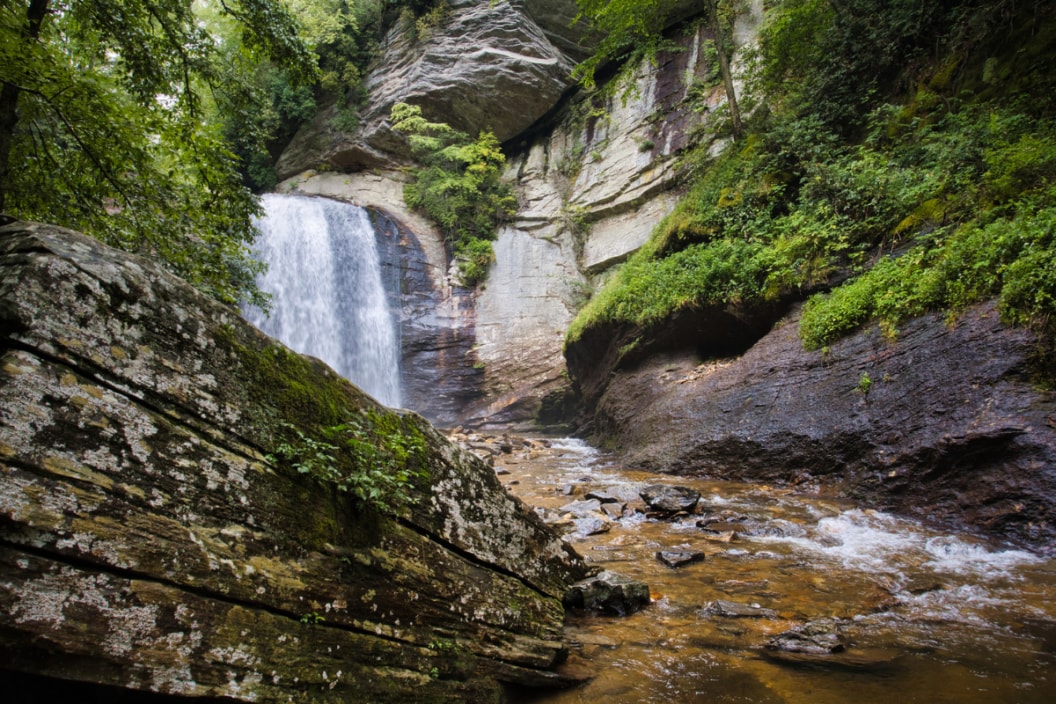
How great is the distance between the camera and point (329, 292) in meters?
18.8

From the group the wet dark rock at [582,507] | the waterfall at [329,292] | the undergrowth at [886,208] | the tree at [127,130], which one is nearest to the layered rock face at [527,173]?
the waterfall at [329,292]

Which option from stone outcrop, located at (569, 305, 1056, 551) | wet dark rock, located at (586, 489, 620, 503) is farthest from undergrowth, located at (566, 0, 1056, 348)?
wet dark rock, located at (586, 489, 620, 503)

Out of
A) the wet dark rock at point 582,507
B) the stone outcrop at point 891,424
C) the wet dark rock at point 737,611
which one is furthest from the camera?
the wet dark rock at point 582,507

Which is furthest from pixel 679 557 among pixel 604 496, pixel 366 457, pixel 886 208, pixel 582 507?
pixel 886 208

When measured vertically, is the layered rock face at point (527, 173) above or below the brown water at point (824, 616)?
above

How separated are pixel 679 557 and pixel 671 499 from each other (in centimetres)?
177

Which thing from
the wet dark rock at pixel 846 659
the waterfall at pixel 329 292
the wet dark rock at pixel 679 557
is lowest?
the wet dark rock at pixel 846 659

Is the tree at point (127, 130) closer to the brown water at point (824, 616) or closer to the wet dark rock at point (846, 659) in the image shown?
the brown water at point (824, 616)

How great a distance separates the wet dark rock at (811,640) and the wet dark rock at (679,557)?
140cm

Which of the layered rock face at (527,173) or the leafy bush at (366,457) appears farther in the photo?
the layered rock face at (527,173)

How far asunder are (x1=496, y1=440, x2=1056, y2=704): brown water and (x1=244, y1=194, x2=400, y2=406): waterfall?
14.5 m

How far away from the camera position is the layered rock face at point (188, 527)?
4.43 ft

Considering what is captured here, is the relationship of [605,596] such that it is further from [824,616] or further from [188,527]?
[188,527]

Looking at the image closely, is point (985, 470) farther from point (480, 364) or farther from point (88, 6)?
point (480, 364)
